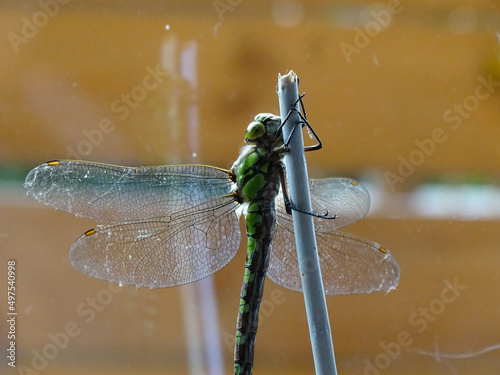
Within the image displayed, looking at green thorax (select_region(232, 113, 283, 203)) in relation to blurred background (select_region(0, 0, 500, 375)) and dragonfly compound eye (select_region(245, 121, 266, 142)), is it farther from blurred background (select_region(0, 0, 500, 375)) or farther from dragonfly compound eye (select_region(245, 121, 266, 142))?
blurred background (select_region(0, 0, 500, 375))

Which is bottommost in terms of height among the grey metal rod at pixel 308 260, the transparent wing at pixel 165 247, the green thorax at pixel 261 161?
the grey metal rod at pixel 308 260

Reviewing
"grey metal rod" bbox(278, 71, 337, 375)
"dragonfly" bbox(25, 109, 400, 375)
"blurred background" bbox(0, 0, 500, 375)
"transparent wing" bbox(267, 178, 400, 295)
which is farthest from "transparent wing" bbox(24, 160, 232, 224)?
"blurred background" bbox(0, 0, 500, 375)

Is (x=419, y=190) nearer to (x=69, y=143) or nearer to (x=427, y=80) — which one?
(x=427, y=80)

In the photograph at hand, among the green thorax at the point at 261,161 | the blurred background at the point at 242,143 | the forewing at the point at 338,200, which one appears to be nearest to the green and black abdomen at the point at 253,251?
the green thorax at the point at 261,161

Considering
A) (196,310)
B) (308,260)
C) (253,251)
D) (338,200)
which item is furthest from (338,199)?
(196,310)

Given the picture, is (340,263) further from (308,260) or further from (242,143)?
(242,143)

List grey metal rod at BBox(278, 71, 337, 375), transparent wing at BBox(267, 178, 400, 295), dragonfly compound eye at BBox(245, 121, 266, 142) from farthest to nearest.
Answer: transparent wing at BBox(267, 178, 400, 295)
dragonfly compound eye at BBox(245, 121, 266, 142)
grey metal rod at BBox(278, 71, 337, 375)

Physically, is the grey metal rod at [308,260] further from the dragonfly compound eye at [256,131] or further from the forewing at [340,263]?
the forewing at [340,263]
